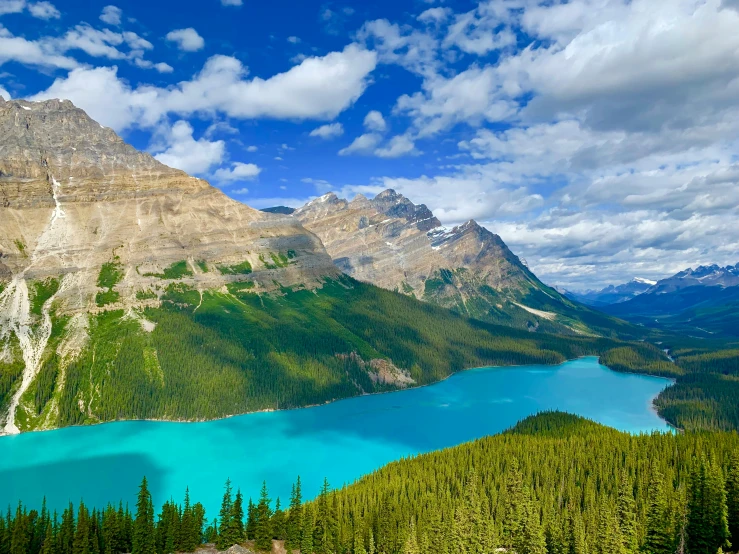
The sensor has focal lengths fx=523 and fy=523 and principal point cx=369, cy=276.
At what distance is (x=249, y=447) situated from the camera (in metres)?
124

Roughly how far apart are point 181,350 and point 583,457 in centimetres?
12434

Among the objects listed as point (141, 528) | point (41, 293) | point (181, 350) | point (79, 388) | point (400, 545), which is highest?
point (41, 293)

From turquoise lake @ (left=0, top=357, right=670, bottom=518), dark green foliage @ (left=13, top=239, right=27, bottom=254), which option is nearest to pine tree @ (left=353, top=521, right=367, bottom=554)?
turquoise lake @ (left=0, top=357, right=670, bottom=518)

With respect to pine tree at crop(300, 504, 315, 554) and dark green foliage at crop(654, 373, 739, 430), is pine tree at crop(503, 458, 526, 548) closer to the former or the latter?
pine tree at crop(300, 504, 315, 554)

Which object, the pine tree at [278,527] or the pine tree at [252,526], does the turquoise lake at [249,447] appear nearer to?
the pine tree at [252,526]

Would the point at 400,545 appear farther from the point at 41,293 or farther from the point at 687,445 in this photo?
the point at 41,293

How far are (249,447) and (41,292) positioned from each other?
328ft

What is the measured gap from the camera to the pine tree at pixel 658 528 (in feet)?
195

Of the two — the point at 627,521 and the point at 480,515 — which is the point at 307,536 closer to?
the point at 480,515

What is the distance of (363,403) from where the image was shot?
583 ft

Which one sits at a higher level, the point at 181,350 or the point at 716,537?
the point at 181,350

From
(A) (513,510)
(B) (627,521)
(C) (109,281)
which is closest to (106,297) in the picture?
(C) (109,281)

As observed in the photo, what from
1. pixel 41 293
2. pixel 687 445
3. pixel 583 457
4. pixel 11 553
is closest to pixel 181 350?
pixel 41 293

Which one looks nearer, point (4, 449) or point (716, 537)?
point (716, 537)
